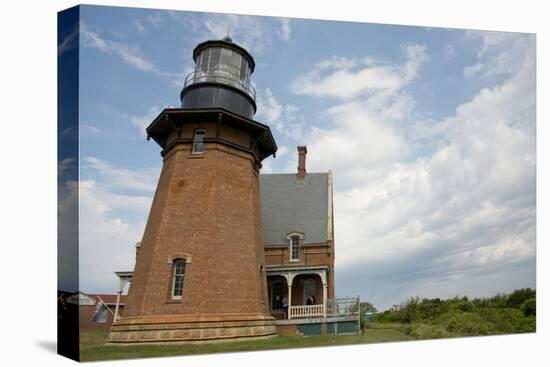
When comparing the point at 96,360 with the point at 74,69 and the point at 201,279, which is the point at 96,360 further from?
the point at 74,69

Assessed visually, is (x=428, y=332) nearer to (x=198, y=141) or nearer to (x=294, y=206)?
(x=294, y=206)

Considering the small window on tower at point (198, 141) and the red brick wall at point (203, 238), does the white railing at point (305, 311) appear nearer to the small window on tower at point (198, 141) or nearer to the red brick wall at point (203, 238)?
the red brick wall at point (203, 238)

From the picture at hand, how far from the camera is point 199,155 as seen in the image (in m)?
14.2

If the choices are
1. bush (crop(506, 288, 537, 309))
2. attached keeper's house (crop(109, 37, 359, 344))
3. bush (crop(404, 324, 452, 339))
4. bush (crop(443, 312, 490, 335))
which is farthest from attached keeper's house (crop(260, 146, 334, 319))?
bush (crop(506, 288, 537, 309))

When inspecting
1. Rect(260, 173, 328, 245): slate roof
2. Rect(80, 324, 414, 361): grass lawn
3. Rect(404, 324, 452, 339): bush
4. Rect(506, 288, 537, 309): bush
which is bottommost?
Rect(80, 324, 414, 361): grass lawn

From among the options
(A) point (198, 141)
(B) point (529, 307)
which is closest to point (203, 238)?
(A) point (198, 141)

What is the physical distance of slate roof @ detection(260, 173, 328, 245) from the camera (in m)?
19.8

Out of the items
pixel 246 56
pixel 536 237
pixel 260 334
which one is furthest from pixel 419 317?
pixel 246 56

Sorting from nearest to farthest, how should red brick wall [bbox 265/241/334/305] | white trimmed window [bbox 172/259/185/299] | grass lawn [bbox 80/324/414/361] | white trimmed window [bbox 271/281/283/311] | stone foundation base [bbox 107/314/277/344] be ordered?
grass lawn [bbox 80/324/414/361] < stone foundation base [bbox 107/314/277/344] < white trimmed window [bbox 172/259/185/299] < white trimmed window [bbox 271/281/283/311] < red brick wall [bbox 265/241/334/305]

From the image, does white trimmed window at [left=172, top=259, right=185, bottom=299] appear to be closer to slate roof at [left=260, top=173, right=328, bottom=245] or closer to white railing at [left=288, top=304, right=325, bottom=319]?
white railing at [left=288, top=304, right=325, bottom=319]

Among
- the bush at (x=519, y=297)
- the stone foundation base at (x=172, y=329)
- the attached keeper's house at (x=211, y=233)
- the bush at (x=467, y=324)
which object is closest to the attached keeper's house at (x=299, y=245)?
the attached keeper's house at (x=211, y=233)

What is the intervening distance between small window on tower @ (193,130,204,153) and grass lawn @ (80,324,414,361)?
18.6 feet

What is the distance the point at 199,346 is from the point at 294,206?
32.7 ft

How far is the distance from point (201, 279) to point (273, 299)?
640 centimetres
